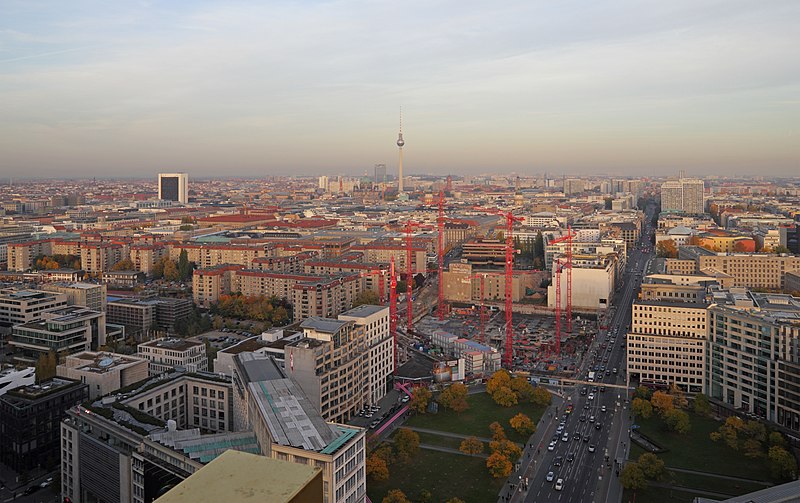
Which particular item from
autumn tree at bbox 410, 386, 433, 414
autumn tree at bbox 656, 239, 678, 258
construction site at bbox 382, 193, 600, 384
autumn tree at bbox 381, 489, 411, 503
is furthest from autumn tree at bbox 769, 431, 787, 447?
autumn tree at bbox 656, 239, 678, 258

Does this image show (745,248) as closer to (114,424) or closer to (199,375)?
(199,375)

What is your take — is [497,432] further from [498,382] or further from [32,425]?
[32,425]

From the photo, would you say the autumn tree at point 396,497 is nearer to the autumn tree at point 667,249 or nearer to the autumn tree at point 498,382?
the autumn tree at point 498,382

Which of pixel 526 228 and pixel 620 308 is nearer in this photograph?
pixel 620 308

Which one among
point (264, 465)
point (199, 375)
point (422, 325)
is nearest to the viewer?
point (264, 465)

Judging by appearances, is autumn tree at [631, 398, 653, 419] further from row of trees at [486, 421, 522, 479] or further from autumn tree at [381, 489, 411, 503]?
autumn tree at [381, 489, 411, 503]

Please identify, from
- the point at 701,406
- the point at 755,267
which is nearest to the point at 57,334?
the point at 701,406

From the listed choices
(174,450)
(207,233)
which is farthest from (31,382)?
(207,233)
